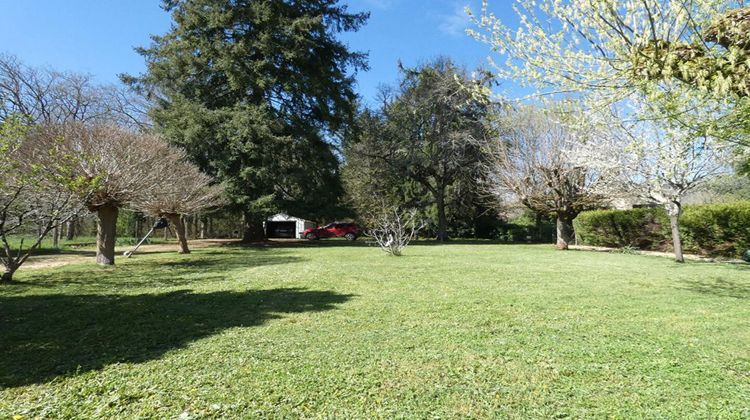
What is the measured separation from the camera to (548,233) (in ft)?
92.4

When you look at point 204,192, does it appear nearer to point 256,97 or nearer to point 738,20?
point 256,97

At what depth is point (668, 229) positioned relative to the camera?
16.5 meters

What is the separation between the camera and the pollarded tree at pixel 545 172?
701 inches

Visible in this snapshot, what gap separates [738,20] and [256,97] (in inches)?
814

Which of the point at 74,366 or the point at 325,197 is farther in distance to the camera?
the point at 325,197

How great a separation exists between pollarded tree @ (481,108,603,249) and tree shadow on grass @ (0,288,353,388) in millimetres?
13837

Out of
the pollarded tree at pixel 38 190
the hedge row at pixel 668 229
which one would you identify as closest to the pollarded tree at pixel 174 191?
the pollarded tree at pixel 38 190

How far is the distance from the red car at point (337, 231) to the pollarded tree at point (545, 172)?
12.7 meters

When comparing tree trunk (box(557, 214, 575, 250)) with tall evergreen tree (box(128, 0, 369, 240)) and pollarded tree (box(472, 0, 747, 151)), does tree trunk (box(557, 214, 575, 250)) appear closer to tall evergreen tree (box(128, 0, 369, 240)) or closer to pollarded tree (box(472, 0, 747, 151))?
tall evergreen tree (box(128, 0, 369, 240))

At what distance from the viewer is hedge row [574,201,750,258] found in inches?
541

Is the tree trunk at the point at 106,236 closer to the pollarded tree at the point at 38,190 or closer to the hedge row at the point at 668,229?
the pollarded tree at the point at 38,190

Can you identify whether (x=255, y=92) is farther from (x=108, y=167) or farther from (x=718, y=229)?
(x=718, y=229)

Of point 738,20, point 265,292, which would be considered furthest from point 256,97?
point 738,20

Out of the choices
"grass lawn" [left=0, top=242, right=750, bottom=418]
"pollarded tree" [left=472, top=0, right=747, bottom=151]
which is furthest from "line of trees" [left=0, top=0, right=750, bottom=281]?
"grass lawn" [left=0, top=242, right=750, bottom=418]
